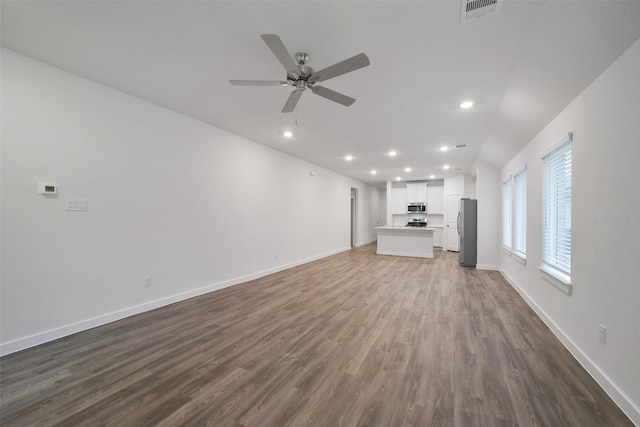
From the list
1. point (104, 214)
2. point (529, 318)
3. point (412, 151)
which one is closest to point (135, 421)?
point (104, 214)

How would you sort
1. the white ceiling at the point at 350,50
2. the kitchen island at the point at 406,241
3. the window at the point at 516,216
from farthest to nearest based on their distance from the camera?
1. the kitchen island at the point at 406,241
2. the window at the point at 516,216
3. the white ceiling at the point at 350,50

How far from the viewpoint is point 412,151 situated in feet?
19.1

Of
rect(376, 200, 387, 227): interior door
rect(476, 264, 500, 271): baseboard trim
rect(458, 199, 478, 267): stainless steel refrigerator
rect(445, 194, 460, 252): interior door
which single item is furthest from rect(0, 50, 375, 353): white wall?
rect(376, 200, 387, 227): interior door

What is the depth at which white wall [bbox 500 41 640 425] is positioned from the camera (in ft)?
5.62

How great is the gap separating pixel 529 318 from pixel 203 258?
481 centimetres

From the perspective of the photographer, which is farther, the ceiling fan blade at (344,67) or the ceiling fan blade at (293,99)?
the ceiling fan blade at (293,99)

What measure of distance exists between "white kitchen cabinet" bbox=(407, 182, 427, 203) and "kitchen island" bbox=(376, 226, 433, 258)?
2834 mm

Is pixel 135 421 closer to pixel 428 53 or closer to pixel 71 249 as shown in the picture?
pixel 71 249

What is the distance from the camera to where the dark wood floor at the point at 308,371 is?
1682 millimetres

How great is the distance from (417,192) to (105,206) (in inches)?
396

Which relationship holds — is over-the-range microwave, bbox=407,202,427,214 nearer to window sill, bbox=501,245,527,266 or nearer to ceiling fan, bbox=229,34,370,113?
window sill, bbox=501,245,527,266

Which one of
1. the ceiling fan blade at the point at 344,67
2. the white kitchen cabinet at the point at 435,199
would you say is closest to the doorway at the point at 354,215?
the white kitchen cabinet at the point at 435,199

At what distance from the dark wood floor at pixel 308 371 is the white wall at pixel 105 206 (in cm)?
40

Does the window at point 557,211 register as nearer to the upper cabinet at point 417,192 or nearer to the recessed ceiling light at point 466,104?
the recessed ceiling light at point 466,104
